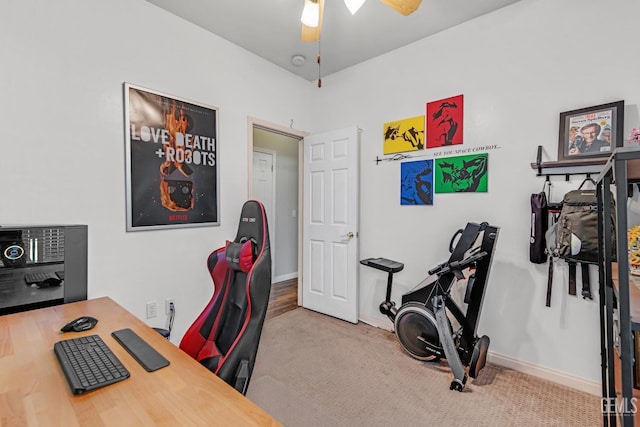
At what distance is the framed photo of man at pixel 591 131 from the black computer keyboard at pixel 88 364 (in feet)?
9.09

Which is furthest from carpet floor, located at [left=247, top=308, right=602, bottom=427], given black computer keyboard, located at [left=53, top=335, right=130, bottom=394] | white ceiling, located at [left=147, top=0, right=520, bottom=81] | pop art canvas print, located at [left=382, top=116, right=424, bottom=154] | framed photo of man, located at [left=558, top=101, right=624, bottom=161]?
white ceiling, located at [left=147, top=0, right=520, bottom=81]

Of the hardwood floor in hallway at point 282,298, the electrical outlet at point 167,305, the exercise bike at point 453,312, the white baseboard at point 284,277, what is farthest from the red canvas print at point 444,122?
the white baseboard at point 284,277

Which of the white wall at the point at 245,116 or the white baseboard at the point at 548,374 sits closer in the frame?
the white wall at the point at 245,116

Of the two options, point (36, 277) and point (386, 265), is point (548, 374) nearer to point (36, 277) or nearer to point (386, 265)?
point (386, 265)

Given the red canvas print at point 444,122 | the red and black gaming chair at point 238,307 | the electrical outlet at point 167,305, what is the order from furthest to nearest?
the red canvas print at point 444,122, the electrical outlet at point 167,305, the red and black gaming chair at point 238,307

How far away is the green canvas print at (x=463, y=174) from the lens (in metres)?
2.42

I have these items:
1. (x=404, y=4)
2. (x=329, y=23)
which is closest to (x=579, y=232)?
(x=404, y=4)

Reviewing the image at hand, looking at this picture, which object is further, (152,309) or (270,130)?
(270,130)

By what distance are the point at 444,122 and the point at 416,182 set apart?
579 millimetres

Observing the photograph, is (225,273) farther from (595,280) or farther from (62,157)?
(595,280)

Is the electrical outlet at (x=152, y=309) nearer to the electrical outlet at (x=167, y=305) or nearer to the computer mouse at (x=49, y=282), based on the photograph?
the electrical outlet at (x=167, y=305)

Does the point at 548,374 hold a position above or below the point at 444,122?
below

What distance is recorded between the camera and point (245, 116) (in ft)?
9.55

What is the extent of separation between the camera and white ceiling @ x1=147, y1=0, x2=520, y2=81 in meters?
2.26
